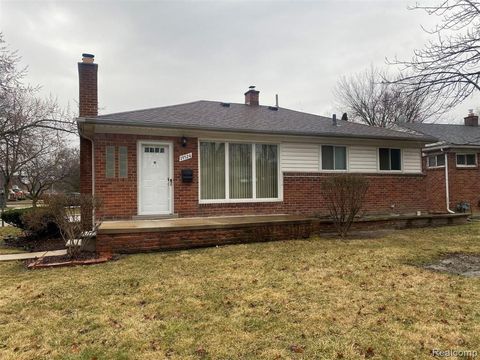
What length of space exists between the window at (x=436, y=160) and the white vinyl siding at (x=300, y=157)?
8.83 m

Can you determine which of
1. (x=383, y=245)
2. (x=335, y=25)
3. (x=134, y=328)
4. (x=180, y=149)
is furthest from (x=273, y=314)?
(x=335, y=25)

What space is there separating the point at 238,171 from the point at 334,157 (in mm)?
3439

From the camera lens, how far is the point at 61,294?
15.5 ft

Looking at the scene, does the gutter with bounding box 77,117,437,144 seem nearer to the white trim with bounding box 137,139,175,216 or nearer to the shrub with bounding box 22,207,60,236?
the white trim with bounding box 137,139,175,216

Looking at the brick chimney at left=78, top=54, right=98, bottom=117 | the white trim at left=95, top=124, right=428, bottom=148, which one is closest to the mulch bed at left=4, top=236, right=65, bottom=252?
the white trim at left=95, top=124, right=428, bottom=148

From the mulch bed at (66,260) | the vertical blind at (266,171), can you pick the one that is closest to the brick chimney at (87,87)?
the mulch bed at (66,260)

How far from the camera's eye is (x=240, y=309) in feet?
13.2

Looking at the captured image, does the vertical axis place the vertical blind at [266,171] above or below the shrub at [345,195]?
above

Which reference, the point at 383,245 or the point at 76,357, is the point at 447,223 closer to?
the point at 383,245

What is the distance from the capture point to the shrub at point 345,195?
877 cm

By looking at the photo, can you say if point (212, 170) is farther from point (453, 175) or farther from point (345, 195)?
point (453, 175)

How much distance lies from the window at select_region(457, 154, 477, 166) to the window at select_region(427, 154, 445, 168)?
2.31 feet

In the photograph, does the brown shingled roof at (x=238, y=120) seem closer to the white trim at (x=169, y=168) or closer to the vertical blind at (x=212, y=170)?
the white trim at (x=169, y=168)

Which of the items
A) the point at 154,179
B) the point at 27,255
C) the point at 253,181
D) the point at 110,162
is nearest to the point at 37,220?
the point at 27,255
